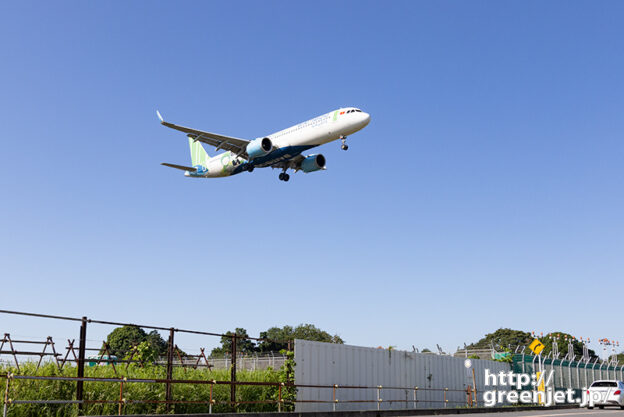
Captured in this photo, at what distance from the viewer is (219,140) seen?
39594 millimetres

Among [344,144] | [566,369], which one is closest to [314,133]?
[344,144]

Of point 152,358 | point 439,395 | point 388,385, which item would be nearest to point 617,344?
point 439,395

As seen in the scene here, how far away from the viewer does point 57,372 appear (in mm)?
15008

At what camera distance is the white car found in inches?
1115

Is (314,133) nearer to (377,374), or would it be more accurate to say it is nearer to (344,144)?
(344,144)

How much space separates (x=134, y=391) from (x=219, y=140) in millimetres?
25320

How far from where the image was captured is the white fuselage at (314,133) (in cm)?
3572

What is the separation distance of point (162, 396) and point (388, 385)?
11607 millimetres

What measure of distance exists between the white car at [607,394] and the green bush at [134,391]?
16.2m

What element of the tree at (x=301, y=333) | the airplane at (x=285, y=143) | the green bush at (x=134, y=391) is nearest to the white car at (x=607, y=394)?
the green bush at (x=134, y=391)

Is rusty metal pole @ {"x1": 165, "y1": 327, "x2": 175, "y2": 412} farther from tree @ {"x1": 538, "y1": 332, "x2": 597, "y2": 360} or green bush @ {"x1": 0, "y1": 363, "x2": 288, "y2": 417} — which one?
tree @ {"x1": 538, "y1": 332, "x2": 597, "y2": 360}

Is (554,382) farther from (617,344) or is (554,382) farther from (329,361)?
(329,361)

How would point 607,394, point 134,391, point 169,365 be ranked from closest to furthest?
point 134,391, point 169,365, point 607,394

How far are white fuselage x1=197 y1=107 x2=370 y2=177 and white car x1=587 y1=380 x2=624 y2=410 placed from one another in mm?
17659
